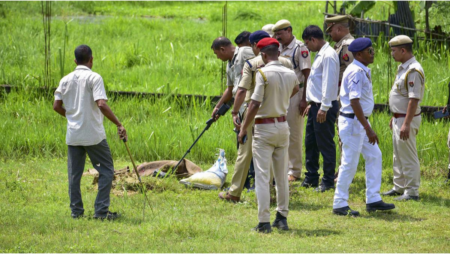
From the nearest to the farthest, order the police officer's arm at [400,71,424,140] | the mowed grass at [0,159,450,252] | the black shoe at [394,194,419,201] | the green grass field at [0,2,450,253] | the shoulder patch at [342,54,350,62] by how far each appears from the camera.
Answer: the mowed grass at [0,159,450,252], the green grass field at [0,2,450,253], the police officer's arm at [400,71,424,140], the black shoe at [394,194,419,201], the shoulder patch at [342,54,350,62]

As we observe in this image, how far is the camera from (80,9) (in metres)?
21.1

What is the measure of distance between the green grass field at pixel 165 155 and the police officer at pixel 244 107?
191 mm

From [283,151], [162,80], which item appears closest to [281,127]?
[283,151]

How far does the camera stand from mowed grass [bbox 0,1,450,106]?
12.1 meters

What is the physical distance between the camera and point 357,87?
6.16 metres

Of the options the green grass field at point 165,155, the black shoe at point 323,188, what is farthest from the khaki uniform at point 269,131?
the black shoe at point 323,188

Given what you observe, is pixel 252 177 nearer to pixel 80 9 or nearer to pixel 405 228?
pixel 405 228

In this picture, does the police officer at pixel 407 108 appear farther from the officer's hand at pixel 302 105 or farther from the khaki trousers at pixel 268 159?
the khaki trousers at pixel 268 159

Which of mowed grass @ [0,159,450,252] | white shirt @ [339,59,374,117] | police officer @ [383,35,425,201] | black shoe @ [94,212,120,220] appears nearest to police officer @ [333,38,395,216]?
white shirt @ [339,59,374,117]

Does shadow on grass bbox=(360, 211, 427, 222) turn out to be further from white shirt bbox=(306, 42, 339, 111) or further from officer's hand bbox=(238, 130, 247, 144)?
officer's hand bbox=(238, 130, 247, 144)

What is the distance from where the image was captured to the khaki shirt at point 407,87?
6.59 meters

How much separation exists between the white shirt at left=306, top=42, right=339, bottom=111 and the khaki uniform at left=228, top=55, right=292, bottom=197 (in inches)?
20.9

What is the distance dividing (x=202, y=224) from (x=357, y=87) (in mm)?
1993

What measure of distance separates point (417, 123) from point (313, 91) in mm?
1191
